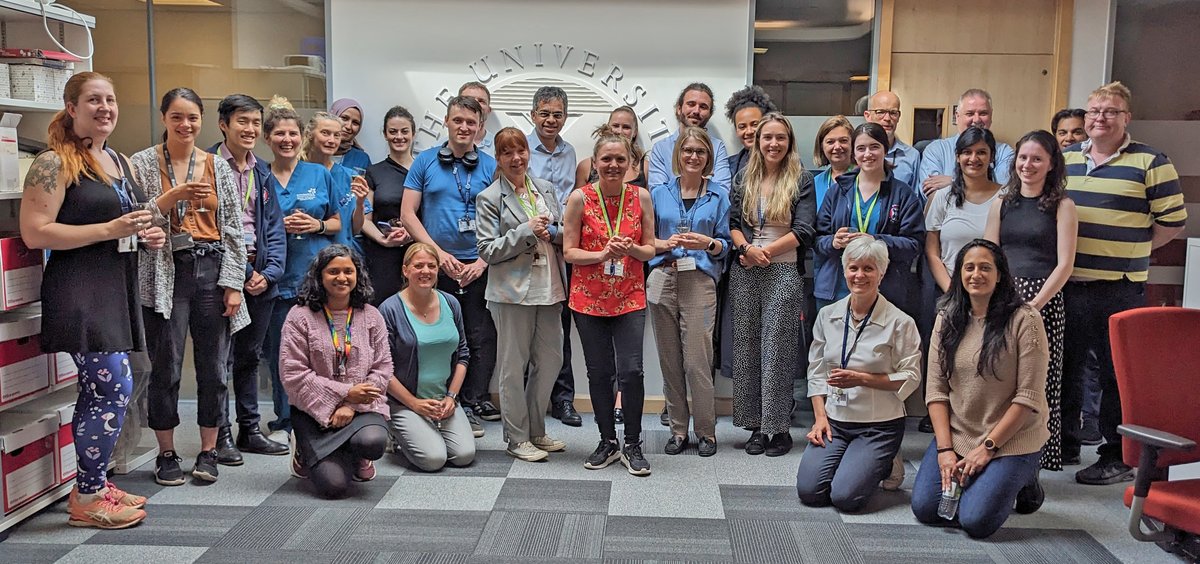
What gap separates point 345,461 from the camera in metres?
3.68

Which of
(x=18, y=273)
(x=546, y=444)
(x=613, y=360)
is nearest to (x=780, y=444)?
(x=613, y=360)

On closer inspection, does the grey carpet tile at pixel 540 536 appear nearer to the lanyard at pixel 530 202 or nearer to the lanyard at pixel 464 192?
the lanyard at pixel 530 202

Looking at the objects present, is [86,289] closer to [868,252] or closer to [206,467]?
[206,467]

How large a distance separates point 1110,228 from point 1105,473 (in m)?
1.05

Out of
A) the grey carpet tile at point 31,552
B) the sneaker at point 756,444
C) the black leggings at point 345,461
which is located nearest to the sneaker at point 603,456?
the sneaker at point 756,444

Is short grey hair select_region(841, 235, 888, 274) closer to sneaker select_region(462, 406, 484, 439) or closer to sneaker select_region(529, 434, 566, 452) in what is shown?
sneaker select_region(529, 434, 566, 452)

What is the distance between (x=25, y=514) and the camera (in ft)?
10.7

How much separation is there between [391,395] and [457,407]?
1.17ft

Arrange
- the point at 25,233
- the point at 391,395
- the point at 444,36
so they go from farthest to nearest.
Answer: the point at 444,36 → the point at 391,395 → the point at 25,233

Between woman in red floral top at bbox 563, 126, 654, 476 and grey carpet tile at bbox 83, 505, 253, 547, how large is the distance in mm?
1468

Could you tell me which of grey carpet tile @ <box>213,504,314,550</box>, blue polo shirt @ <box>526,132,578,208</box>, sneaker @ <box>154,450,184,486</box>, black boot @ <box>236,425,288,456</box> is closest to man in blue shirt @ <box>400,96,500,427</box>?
blue polo shirt @ <box>526,132,578,208</box>

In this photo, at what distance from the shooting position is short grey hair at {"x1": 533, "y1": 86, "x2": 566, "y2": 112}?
4.64 meters

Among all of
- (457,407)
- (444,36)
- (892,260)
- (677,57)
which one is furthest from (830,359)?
(444,36)

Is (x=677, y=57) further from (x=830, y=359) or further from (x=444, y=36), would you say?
(x=830, y=359)
